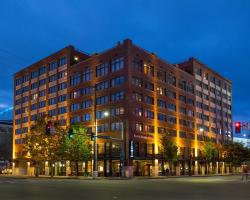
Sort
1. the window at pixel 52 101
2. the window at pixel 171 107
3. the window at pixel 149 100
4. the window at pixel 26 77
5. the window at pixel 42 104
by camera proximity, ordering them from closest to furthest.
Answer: the window at pixel 149 100, the window at pixel 171 107, the window at pixel 52 101, the window at pixel 42 104, the window at pixel 26 77

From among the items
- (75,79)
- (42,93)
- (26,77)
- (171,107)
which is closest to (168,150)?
(171,107)

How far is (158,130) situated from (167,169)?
342 inches

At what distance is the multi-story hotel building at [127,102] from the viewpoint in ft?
274

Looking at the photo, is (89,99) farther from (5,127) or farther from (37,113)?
(5,127)

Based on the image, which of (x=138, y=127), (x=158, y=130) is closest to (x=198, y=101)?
(x=158, y=130)

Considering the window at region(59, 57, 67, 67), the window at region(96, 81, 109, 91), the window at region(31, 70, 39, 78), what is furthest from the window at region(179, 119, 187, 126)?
the window at region(31, 70, 39, 78)

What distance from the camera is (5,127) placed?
153m

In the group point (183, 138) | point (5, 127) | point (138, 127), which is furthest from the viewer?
point (5, 127)

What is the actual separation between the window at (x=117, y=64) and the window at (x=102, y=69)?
1955 millimetres

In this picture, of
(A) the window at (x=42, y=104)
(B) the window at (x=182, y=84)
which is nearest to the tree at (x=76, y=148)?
(A) the window at (x=42, y=104)

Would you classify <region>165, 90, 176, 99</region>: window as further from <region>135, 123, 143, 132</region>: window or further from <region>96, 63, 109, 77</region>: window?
<region>96, 63, 109, 77</region>: window

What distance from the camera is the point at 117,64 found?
86375mm

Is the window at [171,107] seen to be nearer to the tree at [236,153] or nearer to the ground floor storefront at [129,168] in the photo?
the ground floor storefront at [129,168]

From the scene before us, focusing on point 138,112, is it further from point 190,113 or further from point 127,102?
point 190,113
